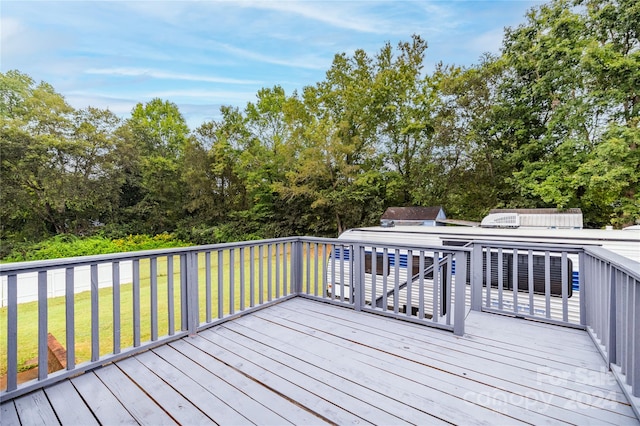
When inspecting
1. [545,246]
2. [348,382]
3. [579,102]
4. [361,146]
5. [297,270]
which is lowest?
[348,382]

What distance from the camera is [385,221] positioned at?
10758 mm

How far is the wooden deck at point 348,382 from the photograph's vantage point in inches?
66.4

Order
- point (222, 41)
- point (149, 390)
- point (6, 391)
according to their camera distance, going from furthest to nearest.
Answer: point (222, 41) < point (149, 390) < point (6, 391)

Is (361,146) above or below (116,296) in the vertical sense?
above

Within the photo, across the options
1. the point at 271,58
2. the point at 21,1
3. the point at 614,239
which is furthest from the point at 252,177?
the point at 614,239

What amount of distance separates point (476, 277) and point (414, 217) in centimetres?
766

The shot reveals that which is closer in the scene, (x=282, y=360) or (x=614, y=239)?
(x=282, y=360)

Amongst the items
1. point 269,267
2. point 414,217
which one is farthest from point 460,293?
point 414,217

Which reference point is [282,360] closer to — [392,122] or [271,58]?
[271,58]

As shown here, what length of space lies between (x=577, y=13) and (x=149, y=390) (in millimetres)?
14008

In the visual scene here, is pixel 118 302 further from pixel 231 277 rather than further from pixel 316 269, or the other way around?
pixel 316 269

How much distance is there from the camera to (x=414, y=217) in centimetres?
1075

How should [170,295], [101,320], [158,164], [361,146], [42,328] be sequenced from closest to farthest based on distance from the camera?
[42,328] < [170,295] < [101,320] < [361,146] < [158,164]

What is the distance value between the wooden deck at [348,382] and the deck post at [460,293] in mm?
99
